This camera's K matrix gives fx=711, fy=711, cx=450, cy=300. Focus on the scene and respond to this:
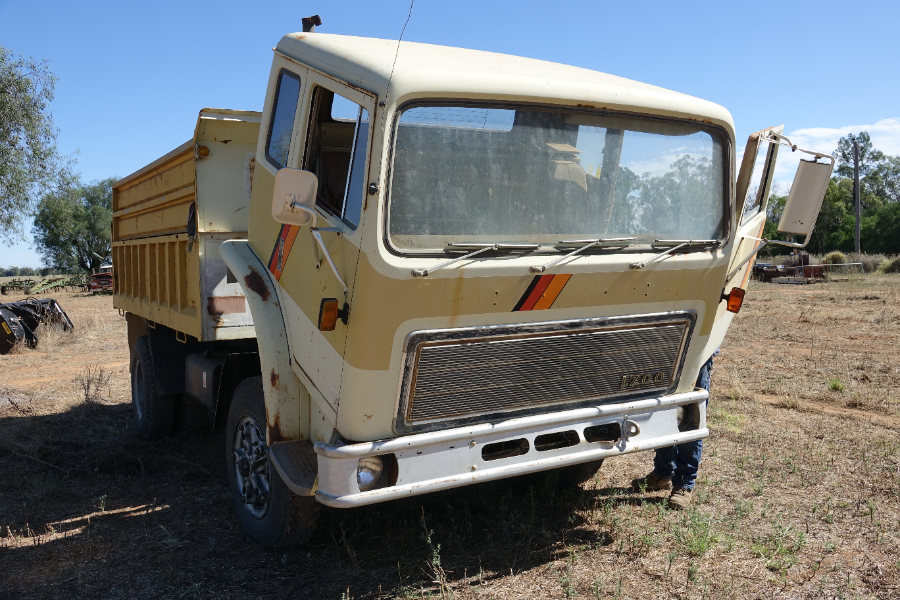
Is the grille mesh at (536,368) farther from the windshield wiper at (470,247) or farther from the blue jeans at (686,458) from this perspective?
the blue jeans at (686,458)

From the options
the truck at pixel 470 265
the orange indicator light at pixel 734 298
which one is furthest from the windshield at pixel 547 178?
the orange indicator light at pixel 734 298

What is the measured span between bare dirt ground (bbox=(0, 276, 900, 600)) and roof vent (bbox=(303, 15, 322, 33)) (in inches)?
112

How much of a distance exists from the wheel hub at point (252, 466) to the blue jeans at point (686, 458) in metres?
2.57

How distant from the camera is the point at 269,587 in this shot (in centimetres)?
360

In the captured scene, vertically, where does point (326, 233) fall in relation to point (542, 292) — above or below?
above

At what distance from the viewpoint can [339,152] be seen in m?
3.67

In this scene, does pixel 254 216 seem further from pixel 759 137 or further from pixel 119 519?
pixel 759 137

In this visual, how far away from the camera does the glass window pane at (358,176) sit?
3.10 metres

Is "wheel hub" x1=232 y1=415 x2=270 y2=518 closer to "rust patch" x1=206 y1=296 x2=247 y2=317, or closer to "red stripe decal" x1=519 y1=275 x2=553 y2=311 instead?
"rust patch" x1=206 y1=296 x2=247 y2=317

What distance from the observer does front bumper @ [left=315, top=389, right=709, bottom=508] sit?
10.4ft

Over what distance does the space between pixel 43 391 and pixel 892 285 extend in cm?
1951

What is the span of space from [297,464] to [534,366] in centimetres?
124

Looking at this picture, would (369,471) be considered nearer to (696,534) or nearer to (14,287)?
(696,534)

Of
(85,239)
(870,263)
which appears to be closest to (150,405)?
(870,263)
